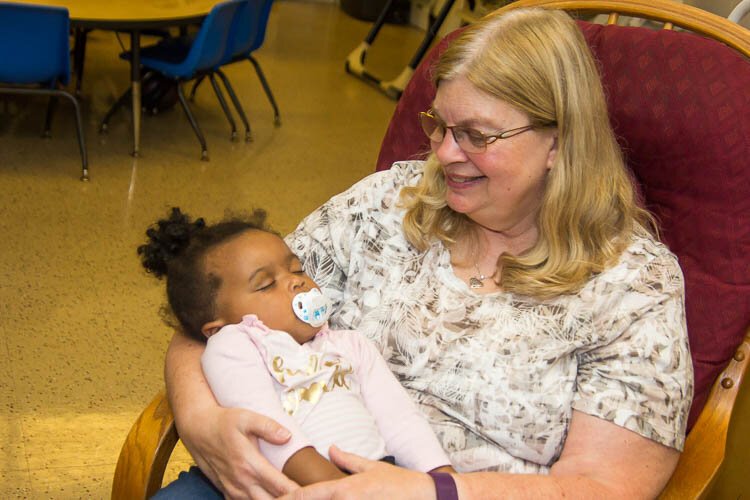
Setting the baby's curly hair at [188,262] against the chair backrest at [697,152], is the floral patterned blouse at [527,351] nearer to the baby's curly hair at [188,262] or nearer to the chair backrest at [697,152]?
the chair backrest at [697,152]

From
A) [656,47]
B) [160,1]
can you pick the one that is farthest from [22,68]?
[656,47]

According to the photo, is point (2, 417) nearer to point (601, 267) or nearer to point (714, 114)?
point (601, 267)

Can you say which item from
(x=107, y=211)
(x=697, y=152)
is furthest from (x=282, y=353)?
(x=107, y=211)

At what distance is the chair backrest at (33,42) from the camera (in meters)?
3.39

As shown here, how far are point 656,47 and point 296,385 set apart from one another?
0.94m

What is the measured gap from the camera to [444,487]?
123 centimetres

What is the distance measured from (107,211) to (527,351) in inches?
102

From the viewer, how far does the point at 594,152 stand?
58.5 inches

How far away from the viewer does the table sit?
3566 mm

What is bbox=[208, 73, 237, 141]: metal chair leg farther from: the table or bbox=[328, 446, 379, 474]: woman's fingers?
bbox=[328, 446, 379, 474]: woman's fingers

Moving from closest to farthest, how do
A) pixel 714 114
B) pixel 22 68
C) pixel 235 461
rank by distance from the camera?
pixel 235 461, pixel 714 114, pixel 22 68

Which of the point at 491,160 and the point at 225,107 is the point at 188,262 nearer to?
the point at 491,160

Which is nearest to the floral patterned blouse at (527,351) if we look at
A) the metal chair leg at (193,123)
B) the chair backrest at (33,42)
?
the chair backrest at (33,42)

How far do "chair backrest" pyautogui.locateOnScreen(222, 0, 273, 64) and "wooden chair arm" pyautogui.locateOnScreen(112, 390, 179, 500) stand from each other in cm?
302
